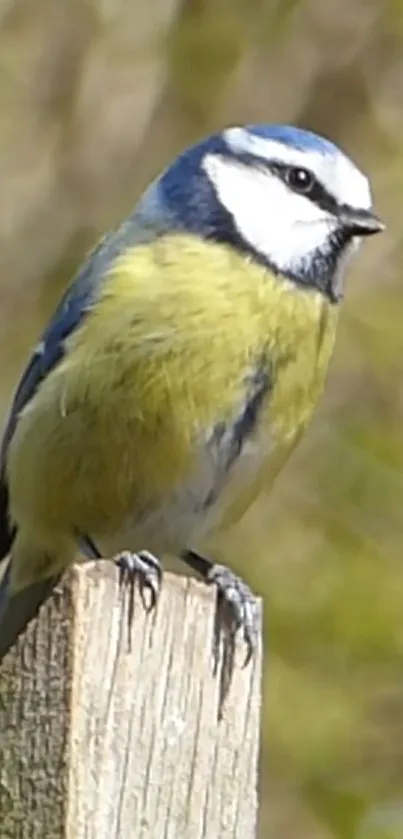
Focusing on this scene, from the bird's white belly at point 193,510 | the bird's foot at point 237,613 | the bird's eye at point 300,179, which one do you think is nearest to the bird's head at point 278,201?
the bird's eye at point 300,179

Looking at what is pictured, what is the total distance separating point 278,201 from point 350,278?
2.03ft

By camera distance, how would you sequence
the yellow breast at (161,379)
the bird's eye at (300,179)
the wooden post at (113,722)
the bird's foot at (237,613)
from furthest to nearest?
1. the bird's eye at (300,179)
2. the yellow breast at (161,379)
3. the bird's foot at (237,613)
4. the wooden post at (113,722)

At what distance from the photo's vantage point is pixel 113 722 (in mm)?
1313

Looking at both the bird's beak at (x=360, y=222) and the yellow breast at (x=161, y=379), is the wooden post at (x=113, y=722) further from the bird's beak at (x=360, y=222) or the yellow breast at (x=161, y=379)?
the bird's beak at (x=360, y=222)

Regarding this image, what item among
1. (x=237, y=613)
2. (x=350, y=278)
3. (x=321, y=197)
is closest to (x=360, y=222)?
(x=321, y=197)

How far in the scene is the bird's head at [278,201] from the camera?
7.70 ft

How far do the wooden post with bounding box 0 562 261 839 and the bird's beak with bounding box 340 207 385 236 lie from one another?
100 cm

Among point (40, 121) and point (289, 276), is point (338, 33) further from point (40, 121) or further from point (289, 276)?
point (289, 276)

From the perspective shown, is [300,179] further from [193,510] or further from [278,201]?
[193,510]

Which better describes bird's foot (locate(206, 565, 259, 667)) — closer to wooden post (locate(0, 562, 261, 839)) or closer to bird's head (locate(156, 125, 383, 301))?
wooden post (locate(0, 562, 261, 839))

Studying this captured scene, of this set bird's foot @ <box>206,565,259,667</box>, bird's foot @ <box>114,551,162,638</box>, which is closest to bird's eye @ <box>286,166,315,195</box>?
bird's foot @ <box>206,565,259,667</box>

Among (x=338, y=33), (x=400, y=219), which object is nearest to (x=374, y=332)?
(x=400, y=219)

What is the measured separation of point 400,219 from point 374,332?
200mm

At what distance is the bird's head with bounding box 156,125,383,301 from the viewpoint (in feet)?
7.70
